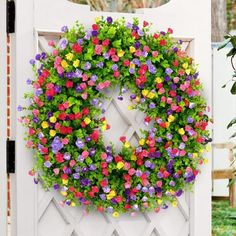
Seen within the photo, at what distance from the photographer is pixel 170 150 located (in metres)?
2.44

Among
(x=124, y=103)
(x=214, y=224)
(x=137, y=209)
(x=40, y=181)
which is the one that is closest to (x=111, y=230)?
(x=137, y=209)

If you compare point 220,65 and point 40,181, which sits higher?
point 220,65

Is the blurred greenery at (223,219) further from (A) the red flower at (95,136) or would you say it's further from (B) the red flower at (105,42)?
(B) the red flower at (105,42)

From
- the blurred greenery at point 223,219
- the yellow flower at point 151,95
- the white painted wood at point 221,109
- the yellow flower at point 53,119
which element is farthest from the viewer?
the white painted wood at point 221,109

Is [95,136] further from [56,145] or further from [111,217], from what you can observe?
[111,217]

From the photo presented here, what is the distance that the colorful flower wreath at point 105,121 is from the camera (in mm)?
2314

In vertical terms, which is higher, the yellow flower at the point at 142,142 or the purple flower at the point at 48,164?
the yellow flower at the point at 142,142

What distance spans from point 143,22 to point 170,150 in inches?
19.4

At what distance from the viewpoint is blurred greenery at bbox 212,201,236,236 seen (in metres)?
5.05

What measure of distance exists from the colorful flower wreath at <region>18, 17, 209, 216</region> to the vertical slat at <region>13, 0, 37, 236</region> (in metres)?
0.04

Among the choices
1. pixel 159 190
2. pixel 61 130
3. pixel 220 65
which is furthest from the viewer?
pixel 220 65

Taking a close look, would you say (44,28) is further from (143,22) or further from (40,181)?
(40,181)

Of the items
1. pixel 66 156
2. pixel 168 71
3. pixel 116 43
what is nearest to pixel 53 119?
pixel 66 156

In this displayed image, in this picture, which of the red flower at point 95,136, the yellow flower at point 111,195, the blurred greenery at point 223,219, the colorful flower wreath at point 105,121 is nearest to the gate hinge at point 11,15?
the colorful flower wreath at point 105,121
